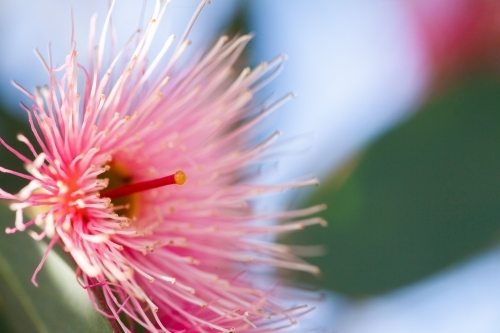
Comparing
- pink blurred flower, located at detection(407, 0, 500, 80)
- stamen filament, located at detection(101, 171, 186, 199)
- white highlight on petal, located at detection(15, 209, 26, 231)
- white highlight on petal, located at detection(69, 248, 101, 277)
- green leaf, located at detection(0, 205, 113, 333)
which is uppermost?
pink blurred flower, located at detection(407, 0, 500, 80)

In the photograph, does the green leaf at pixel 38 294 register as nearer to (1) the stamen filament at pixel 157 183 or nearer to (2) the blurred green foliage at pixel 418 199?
(1) the stamen filament at pixel 157 183

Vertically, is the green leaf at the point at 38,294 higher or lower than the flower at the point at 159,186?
lower

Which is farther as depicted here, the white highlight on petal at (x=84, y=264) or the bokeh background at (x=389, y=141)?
the bokeh background at (x=389, y=141)

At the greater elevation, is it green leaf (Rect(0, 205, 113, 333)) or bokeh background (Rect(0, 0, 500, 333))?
bokeh background (Rect(0, 0, 500, 333))

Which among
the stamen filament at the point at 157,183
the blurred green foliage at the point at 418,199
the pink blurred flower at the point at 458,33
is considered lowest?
the stamen filament at the point at 157,183

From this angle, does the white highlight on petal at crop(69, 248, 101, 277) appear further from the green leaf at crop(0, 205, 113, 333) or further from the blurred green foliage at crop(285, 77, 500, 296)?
the blurred green foliage at crop(285, 77, 500, 296)

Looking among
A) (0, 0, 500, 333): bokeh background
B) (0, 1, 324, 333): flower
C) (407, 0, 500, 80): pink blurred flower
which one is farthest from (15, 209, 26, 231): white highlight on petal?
(407, 0, 500, 80): pink blurred flower

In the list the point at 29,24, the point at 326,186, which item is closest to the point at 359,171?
the point at 326,186

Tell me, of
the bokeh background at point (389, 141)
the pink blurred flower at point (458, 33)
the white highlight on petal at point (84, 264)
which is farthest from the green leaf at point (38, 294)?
the pink blurred flower at point (458, 33)
